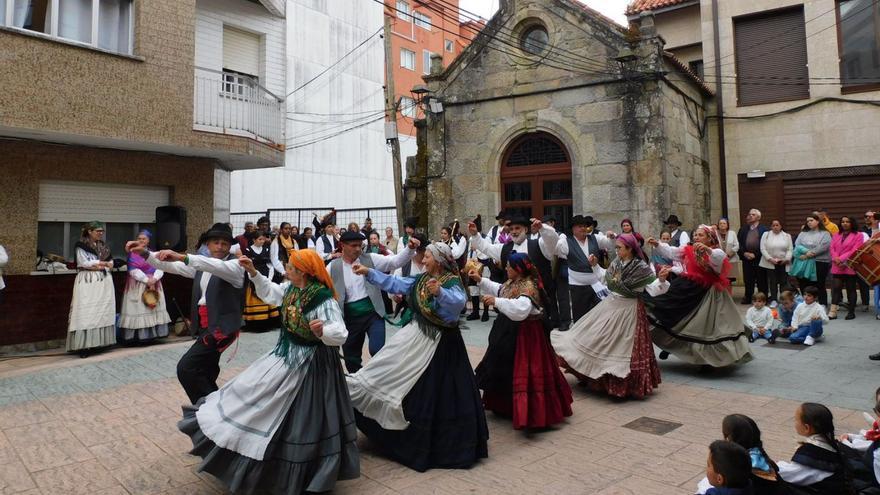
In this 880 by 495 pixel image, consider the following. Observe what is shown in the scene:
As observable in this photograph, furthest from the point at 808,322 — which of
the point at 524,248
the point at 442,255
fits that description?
the point at 442,255

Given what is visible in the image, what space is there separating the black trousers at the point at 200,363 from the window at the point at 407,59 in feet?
100

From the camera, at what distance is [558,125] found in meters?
13.4

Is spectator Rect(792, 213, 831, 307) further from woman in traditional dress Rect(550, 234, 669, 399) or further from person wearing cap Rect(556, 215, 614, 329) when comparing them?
woman in traditional dress Rect(550, 234, 669, 399)

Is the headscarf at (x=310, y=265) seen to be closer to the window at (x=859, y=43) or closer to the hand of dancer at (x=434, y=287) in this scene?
the hand of dancer at (x=434, y=287)

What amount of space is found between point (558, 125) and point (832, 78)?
266 inches

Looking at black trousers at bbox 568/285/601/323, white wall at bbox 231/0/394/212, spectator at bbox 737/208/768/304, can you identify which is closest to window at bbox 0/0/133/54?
black trousers at bbox 568/285/601/323

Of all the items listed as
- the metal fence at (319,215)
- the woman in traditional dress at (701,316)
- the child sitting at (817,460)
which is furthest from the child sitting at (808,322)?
the metal fence at (319,215)

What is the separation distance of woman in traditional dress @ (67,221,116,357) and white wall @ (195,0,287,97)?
524cm

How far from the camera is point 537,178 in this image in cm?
1391

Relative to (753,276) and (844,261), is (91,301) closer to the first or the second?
(753,276)

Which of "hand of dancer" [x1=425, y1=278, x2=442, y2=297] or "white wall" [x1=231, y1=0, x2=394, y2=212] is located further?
"white wall" [x1=231, y1=0, x2=394, y2=212]

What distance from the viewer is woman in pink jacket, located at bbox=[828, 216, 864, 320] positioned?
32.2 feet

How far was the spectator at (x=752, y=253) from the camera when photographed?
1129 centimetres

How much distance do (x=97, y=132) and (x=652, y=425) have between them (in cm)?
924
